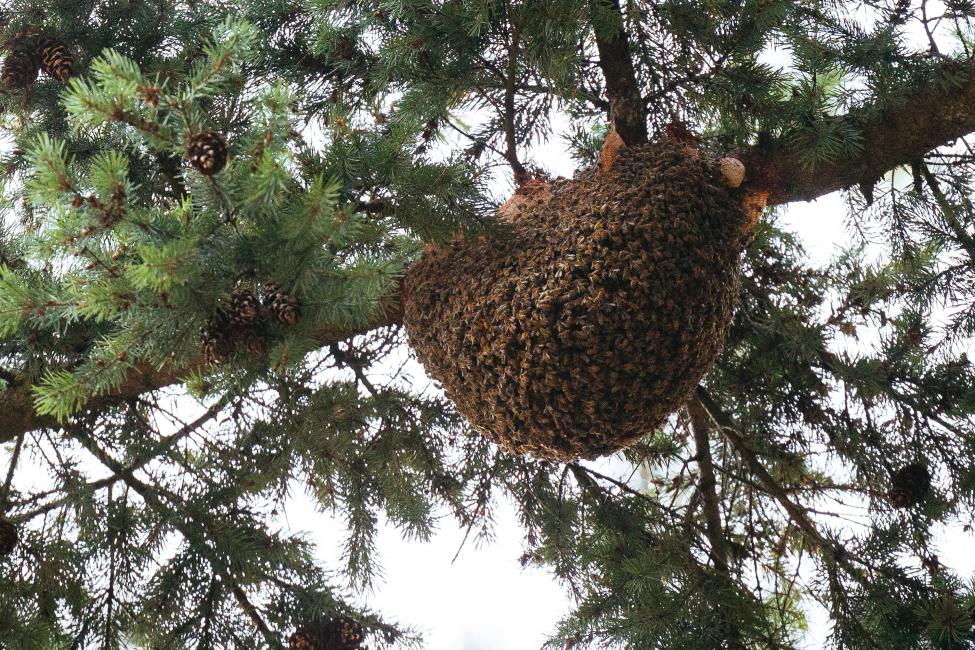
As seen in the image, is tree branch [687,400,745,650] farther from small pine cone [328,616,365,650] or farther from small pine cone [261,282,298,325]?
small pine cone [261,282,298,325]

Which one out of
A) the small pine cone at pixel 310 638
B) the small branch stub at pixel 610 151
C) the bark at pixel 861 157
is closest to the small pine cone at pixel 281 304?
the bark at pixel 861 157

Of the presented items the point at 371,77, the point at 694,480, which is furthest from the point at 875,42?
the point at 694,480

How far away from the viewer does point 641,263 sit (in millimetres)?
1354

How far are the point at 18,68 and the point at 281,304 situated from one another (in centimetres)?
97

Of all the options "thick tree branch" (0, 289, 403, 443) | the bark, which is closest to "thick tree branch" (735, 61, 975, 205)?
the bark

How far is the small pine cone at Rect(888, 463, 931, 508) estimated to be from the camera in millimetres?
1880

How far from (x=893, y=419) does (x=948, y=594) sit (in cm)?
38

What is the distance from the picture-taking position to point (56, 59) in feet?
5.96

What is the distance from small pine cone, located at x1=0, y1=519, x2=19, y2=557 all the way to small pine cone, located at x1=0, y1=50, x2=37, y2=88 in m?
0.85

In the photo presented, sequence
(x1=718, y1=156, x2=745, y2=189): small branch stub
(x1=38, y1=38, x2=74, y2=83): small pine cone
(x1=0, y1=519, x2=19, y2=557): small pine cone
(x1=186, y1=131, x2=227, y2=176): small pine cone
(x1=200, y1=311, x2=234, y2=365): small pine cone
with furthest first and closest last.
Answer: (x1=38, y1=38, x2=74, y2=83): small pine cone → (x1=0, y1=519, x2=19, y2=557): small pine cone → (x1=718, y1=156, x2=745, y2=189): small branch stub → (x1=200, y1=311, x2=234, y2=365): small pine cone → (x1=186, y1=131, x2=227, y2=176): small pine cone

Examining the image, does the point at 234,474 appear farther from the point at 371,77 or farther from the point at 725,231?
the point at 725,231

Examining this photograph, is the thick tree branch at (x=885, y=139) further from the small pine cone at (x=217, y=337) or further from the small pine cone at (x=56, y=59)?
the small pine cone at (x=56, y=59)

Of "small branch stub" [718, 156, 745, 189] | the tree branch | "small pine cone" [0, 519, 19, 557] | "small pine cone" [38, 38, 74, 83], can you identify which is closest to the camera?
"small branch stub" [718, 156, 745, 189]

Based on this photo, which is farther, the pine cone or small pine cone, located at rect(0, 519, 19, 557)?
the pine cone
